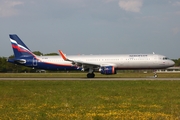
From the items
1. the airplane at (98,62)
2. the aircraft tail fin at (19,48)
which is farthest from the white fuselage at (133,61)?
the aircraft tail fin at (19,48)

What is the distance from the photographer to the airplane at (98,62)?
39.7 meters

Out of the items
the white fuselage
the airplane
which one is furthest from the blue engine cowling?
the white fuselage

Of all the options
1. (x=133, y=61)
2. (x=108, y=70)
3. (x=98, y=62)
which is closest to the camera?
(x=108, y=70)

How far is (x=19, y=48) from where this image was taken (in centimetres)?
4556

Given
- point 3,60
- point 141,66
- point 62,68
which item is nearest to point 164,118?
point 141,66

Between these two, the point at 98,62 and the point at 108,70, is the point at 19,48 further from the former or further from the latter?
the point at 108,70

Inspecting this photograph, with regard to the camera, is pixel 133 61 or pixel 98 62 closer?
pixel 133 61

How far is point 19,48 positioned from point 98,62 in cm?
1256

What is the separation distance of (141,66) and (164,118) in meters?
30.8

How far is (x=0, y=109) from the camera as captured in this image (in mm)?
12016

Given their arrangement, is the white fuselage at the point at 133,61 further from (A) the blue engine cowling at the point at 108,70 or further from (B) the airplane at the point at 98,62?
(A) the blue engine cowling at the point at 108,70

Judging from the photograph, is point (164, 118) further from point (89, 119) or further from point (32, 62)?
point (32, 62)

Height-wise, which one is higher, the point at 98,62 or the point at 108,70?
the point at 98,62

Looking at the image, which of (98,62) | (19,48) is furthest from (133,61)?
(19,48)
